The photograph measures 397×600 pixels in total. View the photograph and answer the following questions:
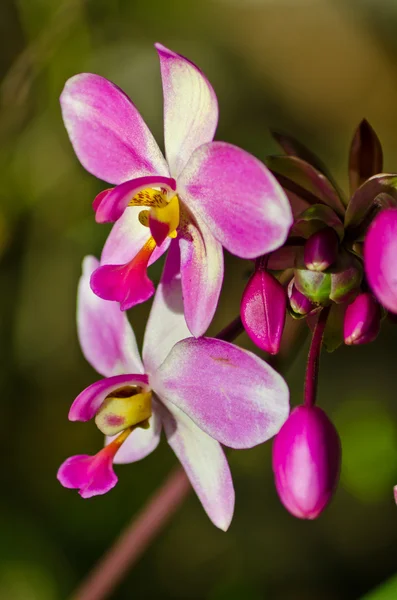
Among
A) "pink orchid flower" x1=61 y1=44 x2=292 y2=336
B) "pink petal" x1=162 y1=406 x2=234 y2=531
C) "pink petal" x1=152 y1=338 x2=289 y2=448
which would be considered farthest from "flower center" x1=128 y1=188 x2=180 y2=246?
"pink petal" x1=162 y1=406 x2=234 y2=531

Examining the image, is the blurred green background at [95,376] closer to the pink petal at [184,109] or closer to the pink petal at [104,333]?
the pink petal at [104,333]

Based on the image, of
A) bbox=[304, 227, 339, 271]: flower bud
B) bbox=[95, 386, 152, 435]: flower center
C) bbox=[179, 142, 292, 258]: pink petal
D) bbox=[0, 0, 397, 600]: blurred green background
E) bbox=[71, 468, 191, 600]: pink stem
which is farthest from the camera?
bbox=[0, 0, 397, 600]: blurred green background

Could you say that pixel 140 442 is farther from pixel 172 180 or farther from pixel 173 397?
pixel 172 180

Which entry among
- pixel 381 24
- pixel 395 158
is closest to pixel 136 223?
pixel 395 158

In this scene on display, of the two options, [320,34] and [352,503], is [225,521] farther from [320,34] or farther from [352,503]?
[320,34]

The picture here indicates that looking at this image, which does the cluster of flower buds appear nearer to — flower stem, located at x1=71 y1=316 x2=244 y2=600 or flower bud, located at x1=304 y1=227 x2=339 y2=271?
flower bud, located at x1=304 y1=227 x2=339 y2=271

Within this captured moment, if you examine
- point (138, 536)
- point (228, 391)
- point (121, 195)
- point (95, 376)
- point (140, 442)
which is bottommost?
point (95, 376)

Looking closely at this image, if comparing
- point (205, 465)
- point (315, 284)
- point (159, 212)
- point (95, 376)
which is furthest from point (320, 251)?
point (95, 376)
